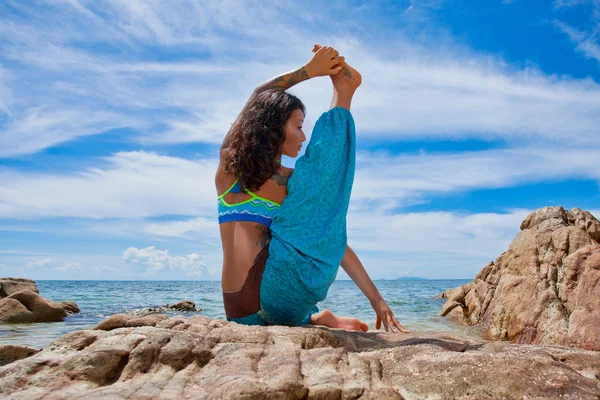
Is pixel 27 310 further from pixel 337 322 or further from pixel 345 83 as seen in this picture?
pixel 345 83

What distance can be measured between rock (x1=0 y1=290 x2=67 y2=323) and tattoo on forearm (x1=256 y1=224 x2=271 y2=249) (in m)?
8.60

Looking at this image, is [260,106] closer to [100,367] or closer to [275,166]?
[275,166]

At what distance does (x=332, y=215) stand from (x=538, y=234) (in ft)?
17.4

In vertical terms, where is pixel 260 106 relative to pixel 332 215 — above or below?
above

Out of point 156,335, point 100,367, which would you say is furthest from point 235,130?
point 100,367

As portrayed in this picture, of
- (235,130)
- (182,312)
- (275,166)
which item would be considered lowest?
(182,312)

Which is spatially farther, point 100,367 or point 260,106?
point 260,106

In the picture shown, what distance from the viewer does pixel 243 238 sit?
3088 mm

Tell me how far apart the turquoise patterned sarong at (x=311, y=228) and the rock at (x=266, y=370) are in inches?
28.5

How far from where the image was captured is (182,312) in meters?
13.7

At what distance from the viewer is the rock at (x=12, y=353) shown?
7.86 feet

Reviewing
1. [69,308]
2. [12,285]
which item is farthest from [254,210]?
[12,285]

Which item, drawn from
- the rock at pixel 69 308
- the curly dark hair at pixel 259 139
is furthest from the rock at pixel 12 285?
the curly dark hair at pixel 259 139

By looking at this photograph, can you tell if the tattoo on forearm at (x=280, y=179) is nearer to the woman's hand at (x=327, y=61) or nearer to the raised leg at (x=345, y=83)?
the raised leg at (x=345, y=83)
